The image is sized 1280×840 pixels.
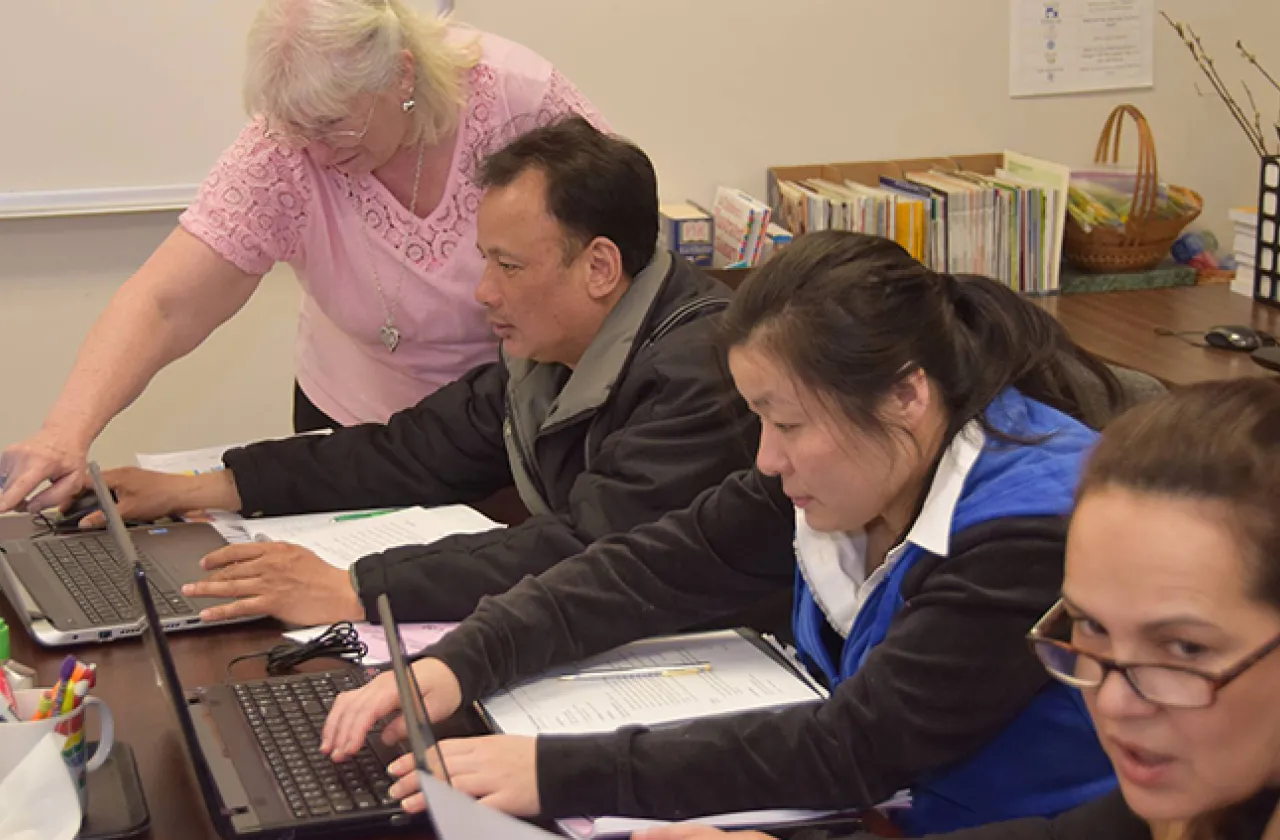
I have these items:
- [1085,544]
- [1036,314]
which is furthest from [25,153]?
[1085,544]

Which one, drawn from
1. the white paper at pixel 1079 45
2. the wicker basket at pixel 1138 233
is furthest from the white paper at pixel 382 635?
the white paper at pixel 1079 45

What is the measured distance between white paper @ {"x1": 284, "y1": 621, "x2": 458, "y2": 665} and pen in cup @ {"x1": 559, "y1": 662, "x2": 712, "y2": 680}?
17cm

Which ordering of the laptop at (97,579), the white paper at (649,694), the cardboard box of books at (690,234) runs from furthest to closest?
the cardboard box of books at (690,234), the laptop at (97,579), the white paper at (649,694)

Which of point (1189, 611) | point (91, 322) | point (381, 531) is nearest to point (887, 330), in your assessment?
point (1189, 611)

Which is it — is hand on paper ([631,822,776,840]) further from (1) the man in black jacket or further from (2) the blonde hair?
(2) the blonde hair

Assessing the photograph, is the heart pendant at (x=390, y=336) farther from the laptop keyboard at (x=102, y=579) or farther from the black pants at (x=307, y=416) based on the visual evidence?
the laptop keyboard at (x=102, y=579)

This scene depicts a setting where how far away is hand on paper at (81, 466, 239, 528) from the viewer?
1.99 meters

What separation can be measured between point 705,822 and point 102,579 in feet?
2.93

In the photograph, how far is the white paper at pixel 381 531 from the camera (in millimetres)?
1837

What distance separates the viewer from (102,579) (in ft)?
5.74

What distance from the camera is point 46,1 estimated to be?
9.61ft

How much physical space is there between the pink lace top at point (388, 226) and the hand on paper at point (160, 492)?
336 millimetres

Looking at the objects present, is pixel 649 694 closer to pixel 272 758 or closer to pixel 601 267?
pixel 272 758

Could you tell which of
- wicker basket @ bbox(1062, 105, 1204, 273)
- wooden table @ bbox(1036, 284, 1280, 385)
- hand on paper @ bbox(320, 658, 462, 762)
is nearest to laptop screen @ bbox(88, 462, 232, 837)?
hand on paper @ bbox(320, 658, 462, 762)
